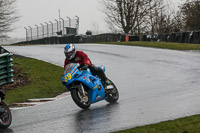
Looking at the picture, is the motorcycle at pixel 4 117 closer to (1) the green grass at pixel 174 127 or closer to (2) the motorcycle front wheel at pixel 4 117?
(2) the motorcycle front wheel at pixel 4 117

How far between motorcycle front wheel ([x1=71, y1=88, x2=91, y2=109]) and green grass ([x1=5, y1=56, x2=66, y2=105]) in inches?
120

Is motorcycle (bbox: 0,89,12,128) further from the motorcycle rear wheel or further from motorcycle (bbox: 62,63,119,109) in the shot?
the motorcycle rear wheel

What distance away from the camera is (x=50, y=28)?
49.3m

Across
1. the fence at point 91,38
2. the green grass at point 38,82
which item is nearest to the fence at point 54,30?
the fence at point 91,38

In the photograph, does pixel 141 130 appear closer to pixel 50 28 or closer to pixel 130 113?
pixel 130 113

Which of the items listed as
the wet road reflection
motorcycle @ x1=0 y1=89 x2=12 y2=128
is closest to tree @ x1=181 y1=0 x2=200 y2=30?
the wet road reflection

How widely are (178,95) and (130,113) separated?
92.1 inches

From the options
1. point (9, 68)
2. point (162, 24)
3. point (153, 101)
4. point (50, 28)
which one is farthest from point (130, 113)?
point (162, 24)

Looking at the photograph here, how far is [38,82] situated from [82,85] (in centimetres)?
592

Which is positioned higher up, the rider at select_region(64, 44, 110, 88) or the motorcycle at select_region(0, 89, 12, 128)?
the rider at select_region(64, 44, 110, 88)

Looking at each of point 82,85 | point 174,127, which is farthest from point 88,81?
point 174,127

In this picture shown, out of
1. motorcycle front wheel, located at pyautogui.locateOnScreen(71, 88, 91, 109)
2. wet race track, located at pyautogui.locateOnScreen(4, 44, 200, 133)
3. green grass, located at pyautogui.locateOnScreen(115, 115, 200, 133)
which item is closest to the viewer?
green grass, located at pyautogui.locateOnScreen(115, 115, 200, 133)

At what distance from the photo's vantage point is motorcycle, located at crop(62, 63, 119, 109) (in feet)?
28.5

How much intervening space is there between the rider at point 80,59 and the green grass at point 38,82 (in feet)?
9.42
